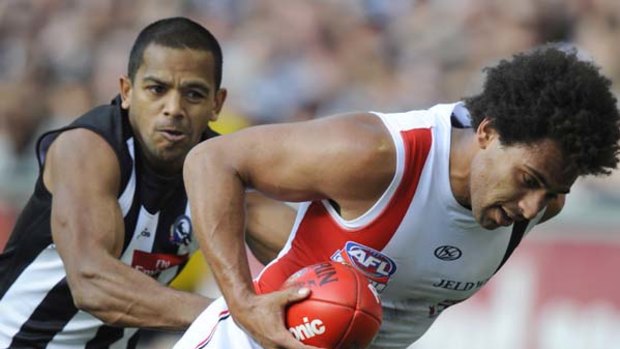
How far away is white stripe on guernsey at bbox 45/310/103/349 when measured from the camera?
6.26 meters

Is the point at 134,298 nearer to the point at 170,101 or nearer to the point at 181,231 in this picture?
the point at 181,231

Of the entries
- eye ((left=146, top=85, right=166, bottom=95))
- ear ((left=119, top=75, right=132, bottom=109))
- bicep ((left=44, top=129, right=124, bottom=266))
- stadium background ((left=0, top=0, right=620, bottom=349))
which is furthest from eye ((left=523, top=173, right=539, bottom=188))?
stadium background ((left=0, top=0, right=620, bottom=349))

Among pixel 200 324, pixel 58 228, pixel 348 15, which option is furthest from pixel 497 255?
pixel 348 15

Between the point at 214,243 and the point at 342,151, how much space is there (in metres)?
0.56

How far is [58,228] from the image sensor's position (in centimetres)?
591

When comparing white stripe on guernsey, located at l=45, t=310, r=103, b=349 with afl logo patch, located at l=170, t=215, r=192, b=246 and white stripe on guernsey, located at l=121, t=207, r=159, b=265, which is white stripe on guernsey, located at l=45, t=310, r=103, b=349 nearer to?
white stripe on guernsey, located at l=121, t=207, r=159, b=265

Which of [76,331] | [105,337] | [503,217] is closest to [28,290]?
[76,331]

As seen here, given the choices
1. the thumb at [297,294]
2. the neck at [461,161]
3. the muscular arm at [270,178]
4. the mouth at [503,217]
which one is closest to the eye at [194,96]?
the muscular arm at [270,178]

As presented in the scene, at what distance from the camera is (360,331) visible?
16.4 feet

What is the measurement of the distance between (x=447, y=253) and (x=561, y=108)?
83 centimetres

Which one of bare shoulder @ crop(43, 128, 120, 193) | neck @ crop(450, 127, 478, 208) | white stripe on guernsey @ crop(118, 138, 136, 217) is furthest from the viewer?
white stripe on guernsey @ crop(118, 138, 136, 217)

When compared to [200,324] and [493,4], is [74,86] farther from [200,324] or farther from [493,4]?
[200,324]

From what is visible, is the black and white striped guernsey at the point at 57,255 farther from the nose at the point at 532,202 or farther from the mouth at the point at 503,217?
the nose at the point at 532,202

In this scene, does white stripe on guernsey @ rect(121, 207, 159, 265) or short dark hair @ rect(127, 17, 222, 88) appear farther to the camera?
short dark hair @ rect(127, 17, 222, 88)
